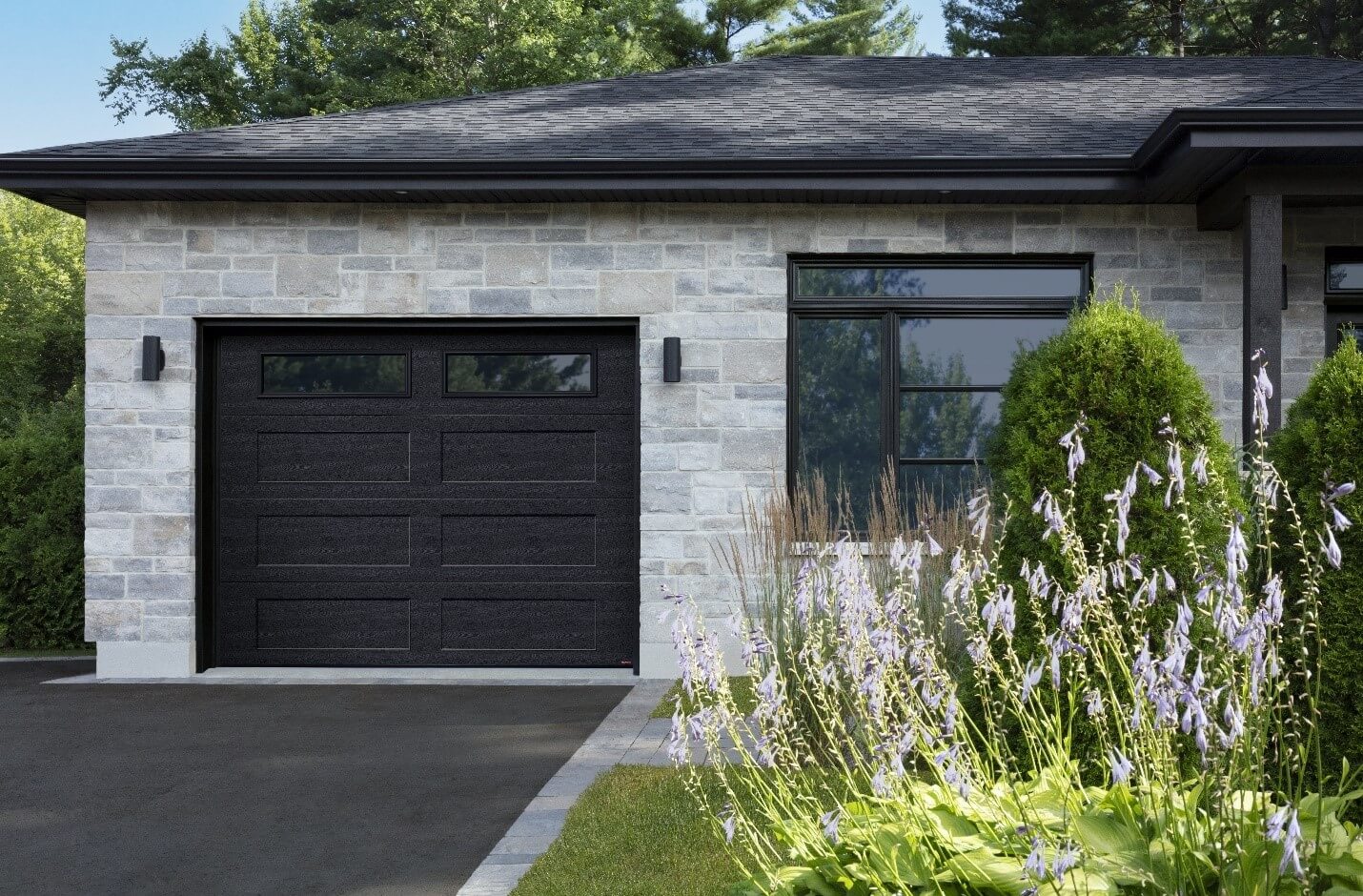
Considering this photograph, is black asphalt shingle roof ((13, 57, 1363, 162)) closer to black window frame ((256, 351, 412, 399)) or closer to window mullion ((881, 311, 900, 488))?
window mullion ((881, 311, 900, 488))

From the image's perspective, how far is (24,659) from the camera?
28.3ft

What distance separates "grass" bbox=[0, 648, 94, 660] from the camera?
8.81 meters

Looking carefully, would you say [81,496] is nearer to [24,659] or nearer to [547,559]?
[24,659]

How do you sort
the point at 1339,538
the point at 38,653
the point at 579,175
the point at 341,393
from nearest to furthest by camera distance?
the point at 1339,538 < the point at 579,175 < the point at 341,393 < the point at 38,653

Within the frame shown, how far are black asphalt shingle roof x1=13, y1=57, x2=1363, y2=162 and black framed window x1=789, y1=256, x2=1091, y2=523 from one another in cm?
81

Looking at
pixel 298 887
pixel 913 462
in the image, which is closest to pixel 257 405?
pixel 913 462

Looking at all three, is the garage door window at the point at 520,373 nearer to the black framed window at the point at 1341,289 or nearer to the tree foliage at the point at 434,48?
the black framed window at the point at 1341,289

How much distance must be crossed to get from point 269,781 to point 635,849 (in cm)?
199

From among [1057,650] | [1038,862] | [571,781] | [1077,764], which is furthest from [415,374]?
[1038,862]

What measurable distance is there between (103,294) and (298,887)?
524 centimetres

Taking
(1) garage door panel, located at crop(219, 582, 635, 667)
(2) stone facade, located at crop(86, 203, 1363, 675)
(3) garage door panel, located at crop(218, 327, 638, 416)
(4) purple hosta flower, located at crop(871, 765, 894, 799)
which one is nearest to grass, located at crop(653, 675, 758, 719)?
(2) stone facade, located at crop(86, 203, 1363, 675)

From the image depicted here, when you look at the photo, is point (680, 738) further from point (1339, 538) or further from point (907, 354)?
point (907, 354)

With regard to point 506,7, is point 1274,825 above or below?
below

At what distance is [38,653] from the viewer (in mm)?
8930
